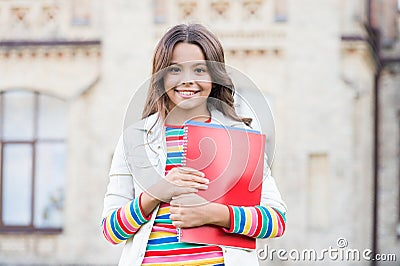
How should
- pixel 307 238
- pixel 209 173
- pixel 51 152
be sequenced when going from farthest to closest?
pixel 51 152, pixel 307 238, pixel 209 173

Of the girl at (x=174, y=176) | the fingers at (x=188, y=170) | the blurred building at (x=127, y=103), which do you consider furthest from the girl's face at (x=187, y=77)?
the blurred building at (x=127, y=103)

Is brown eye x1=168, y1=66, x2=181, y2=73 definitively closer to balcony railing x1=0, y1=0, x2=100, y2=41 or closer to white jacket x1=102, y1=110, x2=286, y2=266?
white jacket x1=102, y1=110, x2=286, y2=266

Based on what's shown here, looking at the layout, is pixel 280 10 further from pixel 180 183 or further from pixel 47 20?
pixel 180 183

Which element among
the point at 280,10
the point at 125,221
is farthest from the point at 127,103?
the point at 125,221

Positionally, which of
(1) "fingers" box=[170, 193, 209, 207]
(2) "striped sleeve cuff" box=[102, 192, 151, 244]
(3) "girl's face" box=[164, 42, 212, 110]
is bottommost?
(2) "striped sleeve cuff" box=[102, 192, 151, 244]

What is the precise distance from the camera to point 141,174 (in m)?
2.75

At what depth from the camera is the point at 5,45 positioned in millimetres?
13820

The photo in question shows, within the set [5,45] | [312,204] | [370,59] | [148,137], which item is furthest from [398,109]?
[148,137]

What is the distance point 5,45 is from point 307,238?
5136 mm

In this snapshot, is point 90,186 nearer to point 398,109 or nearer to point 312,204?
point 312,204

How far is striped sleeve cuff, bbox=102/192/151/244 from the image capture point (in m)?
2.70

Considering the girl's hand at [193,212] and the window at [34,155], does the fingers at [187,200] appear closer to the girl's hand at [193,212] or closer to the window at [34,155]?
the girl's hand at [193,212]

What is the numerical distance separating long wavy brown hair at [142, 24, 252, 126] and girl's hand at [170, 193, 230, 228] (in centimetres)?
33

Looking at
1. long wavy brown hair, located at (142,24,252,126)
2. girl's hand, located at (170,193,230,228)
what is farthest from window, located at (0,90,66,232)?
girl's hand, located at (170,193,230,228)
